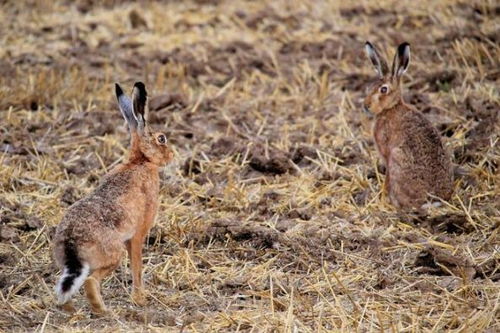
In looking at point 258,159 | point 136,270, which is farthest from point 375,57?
point 136,270

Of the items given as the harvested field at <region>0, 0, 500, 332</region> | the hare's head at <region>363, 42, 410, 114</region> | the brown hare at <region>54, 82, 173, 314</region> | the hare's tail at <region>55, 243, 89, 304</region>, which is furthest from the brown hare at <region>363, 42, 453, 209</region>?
the hare's tail at <region>55, 243, 89, 304</region>

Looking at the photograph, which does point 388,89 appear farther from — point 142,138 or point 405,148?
point 142,138

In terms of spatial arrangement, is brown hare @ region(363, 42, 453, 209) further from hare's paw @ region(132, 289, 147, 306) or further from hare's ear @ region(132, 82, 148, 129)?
hare's paw @ region(132, 289, 147, 306)

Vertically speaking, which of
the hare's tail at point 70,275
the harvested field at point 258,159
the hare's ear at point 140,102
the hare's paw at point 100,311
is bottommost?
the harvested field at point 258,159

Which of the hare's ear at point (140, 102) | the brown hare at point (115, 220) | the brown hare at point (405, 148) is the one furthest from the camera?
the brown hare at point (405, 148)

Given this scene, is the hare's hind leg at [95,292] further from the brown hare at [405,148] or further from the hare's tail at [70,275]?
the brown hare at [405,148]

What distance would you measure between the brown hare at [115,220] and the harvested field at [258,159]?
29 centimetres

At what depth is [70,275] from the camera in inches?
226

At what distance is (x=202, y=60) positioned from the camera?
11875 mm

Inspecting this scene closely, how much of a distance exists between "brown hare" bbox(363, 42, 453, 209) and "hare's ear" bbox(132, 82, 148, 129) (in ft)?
7.43

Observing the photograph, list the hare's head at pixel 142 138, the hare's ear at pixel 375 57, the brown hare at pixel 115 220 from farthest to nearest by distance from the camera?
1. the hare's ear at pixel 375 57
2. the hare's head at pixel 142 138
3. the brown hare at pixel 115 220

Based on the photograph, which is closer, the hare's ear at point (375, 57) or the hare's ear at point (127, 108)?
the hare's ear at point (127, 108)

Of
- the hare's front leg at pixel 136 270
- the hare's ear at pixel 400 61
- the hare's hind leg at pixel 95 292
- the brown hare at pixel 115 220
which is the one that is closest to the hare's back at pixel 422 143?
the hare's ear at pixel 400 61

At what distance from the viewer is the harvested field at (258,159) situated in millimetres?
6348
